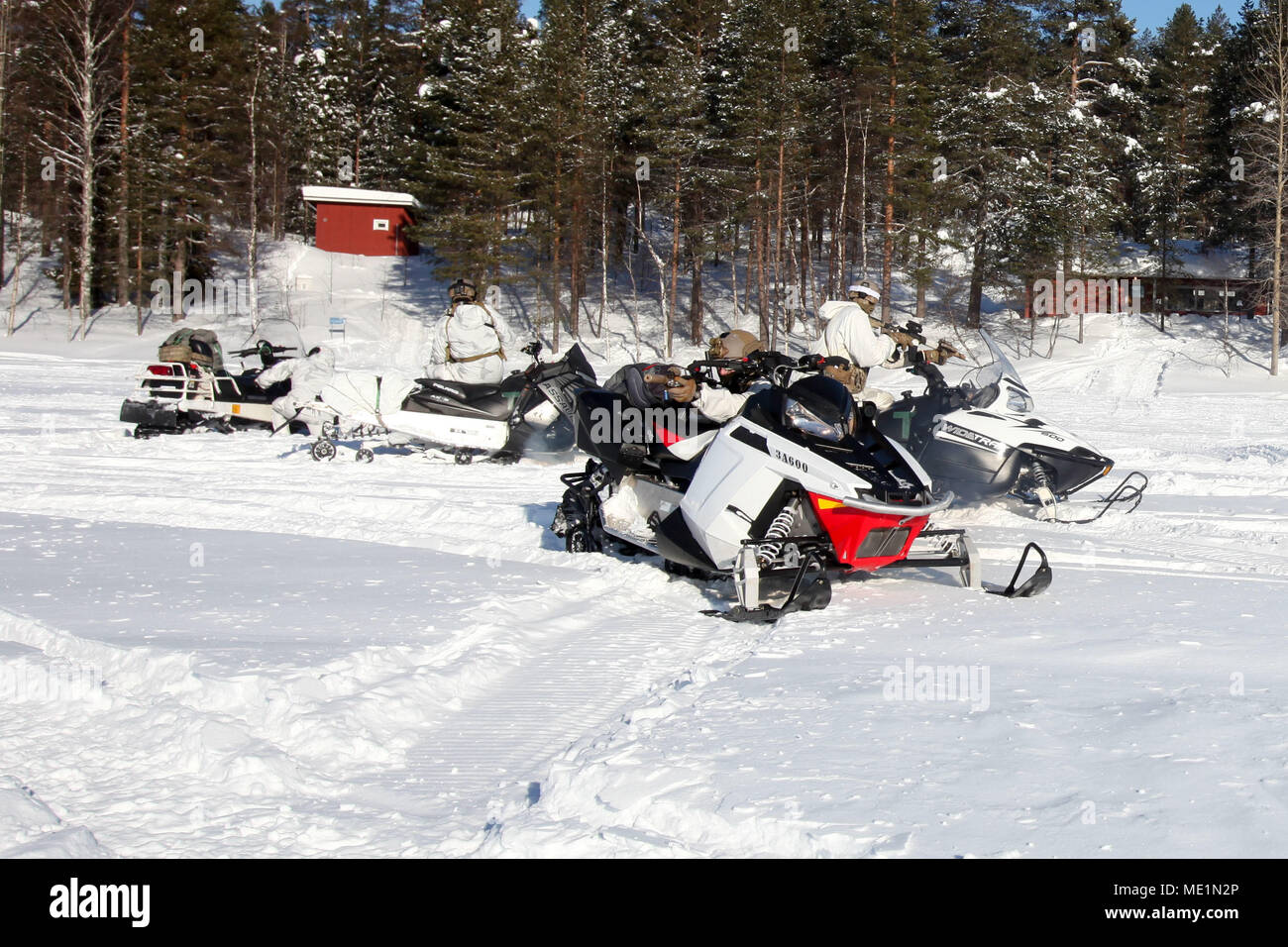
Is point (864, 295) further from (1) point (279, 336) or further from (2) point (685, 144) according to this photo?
(2) point (685, 144)

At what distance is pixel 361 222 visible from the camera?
4328cm

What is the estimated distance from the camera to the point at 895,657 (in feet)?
14.3

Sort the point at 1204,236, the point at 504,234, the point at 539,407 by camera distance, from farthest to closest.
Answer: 1. the point at 1204,236
2. the point at 504,234
3. the point at 539,407

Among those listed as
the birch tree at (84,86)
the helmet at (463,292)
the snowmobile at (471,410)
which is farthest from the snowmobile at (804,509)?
the birch tree at (84,86)

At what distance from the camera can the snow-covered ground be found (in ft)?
9.30

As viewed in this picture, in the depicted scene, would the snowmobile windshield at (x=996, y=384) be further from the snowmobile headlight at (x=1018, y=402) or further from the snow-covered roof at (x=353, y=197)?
the snow-covered roof at (x=353, y=197)

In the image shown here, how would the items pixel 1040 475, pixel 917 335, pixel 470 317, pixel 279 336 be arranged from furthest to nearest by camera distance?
pixel 279 336, pixel 470 317, pixel 917 335, pixel 1040 475

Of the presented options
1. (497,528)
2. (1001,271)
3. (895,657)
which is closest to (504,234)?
(1001,271)

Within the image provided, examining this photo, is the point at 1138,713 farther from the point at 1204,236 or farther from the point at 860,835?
the point at 1204,236

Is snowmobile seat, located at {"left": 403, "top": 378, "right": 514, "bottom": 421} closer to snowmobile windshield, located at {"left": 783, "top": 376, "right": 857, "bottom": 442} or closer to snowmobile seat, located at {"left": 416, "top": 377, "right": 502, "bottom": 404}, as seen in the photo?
snowmobile seat, located at {"left": 416, "top": 377, "right": 502, "bottom": 404}

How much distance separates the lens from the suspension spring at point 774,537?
528cm

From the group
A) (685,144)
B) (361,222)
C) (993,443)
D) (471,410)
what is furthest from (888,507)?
(361,222)

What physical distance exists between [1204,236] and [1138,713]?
45423 millimetres

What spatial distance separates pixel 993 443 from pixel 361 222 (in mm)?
39559
